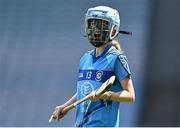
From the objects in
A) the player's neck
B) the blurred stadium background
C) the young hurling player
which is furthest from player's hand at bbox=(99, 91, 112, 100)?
the blurred stadium background

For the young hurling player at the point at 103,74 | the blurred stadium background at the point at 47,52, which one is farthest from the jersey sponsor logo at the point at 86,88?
the blurred stadium background at the point at 47,52

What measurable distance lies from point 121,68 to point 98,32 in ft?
0.48

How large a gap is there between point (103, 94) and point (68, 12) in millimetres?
1951

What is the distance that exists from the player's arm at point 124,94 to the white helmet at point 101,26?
0.53 feet

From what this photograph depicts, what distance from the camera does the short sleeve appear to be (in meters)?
2.37

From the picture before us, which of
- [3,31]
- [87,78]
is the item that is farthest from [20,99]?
[87,78]

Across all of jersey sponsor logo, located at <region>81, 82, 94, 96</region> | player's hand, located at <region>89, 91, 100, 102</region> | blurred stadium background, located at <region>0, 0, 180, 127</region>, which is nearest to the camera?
player's hand, located at <region>89, 91, 100, 102</region>

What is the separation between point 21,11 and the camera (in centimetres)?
433

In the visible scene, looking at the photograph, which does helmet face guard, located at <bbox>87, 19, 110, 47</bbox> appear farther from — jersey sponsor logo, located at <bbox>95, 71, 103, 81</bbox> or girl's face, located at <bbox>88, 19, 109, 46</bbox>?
jersey sponsor logo, located at <bbox>95, 71, 103, 81</bbox>

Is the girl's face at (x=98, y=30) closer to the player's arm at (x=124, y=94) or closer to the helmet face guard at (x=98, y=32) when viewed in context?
the helmet face guard at (x=98, y=32)

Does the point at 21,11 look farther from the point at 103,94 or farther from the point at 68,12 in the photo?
the point at 103,94

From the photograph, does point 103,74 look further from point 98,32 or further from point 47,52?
point 47,52

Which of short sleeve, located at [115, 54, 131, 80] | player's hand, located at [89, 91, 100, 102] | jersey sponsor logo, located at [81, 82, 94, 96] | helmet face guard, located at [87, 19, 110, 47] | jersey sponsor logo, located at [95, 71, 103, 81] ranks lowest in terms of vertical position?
player's hand, located at [89, 91, 100, 102]

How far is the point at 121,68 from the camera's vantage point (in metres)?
2.37
